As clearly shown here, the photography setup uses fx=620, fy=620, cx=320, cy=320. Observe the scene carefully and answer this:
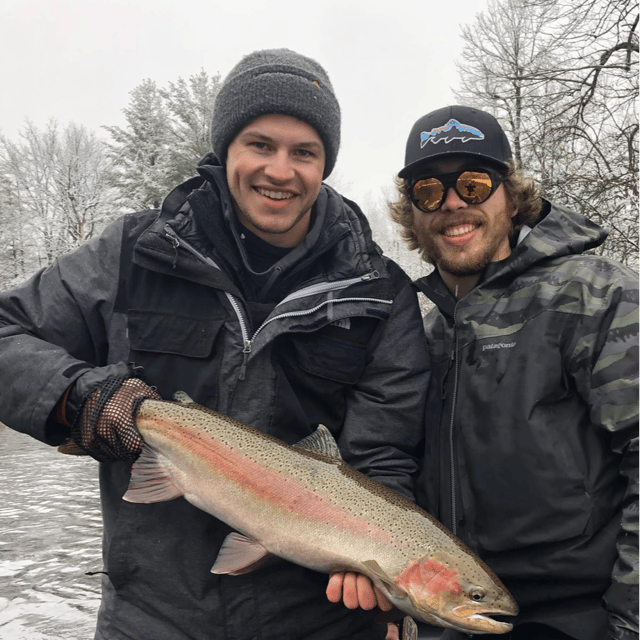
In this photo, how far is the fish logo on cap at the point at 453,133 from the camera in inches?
117

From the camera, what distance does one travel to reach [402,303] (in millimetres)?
2750

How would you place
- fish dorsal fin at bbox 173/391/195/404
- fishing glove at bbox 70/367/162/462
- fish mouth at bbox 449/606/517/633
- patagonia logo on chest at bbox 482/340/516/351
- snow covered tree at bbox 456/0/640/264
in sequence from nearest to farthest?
fish mouth at bbox 449/606/517/633 → fishing glove at bbox 70/367/162/462 → fish dorsal fin at bbox 173/391/195/404 → patagonia logo on chest at bbox 482/340/516/351 → snow covered tree at bbox 456/0/640/264

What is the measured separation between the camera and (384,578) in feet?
7.18

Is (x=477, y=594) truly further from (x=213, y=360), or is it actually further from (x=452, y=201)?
(x=452, y=201)

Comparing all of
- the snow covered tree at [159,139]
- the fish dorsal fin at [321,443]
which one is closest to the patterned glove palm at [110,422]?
the fish dorsal fin at [321,443]

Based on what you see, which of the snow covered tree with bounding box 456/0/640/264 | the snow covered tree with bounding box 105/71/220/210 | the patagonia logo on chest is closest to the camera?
the patagonia logo on chest

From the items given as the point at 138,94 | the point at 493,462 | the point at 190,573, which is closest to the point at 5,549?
the point at 190,573

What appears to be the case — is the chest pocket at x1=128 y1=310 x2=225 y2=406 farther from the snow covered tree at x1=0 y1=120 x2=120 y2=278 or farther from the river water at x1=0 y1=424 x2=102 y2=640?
the snow covered tree at x1=0 y1=120 x2=120 y2=278

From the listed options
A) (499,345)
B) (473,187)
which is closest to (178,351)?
(499,345)

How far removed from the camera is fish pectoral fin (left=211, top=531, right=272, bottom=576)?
2201 mm

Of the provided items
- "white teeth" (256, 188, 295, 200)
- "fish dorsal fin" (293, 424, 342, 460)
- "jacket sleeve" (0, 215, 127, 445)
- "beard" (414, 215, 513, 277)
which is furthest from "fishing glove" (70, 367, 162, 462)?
"beard" (414, 215, 513, 277)

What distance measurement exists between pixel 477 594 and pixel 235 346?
4.10 ft

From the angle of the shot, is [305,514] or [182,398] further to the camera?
[182,398]

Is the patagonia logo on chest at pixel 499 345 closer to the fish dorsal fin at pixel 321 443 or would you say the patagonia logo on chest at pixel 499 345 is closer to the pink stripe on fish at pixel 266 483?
the fish dorsal fin at pixel 321 443
